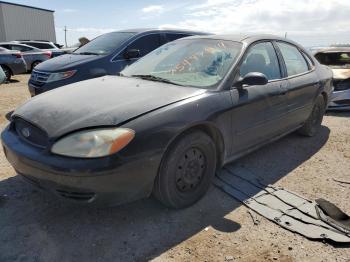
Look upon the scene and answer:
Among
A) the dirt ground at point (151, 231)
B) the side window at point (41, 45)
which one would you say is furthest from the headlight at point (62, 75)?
the side window at point (41, 45)

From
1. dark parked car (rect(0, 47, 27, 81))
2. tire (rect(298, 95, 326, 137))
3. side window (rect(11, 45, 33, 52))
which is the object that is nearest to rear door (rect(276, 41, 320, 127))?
tire (rect(298, 95, 326, 137))

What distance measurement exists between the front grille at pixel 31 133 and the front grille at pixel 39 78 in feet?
10.9

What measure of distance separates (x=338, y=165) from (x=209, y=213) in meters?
2.11

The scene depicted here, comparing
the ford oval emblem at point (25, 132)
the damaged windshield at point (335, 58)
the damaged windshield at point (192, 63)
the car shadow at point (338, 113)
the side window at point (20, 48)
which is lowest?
the car shadow at point (338, 113)

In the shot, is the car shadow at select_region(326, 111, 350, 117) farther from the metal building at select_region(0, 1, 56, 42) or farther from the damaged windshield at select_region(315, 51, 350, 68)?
the metal building at select_region(0, 1, 56, 42)

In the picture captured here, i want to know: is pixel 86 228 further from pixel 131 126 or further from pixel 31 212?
pixel 131 126

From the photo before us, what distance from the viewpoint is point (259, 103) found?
3789 millimetres

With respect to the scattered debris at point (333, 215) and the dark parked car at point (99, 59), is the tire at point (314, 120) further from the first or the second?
the dark parked car at point (99, 59)

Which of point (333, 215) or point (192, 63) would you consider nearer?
point (333, 215)

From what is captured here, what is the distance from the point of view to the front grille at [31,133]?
2.76m

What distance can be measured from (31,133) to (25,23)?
3388 cm

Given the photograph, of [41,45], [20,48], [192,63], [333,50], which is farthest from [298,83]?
[41,45]

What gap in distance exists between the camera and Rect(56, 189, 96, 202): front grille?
263 centimetres

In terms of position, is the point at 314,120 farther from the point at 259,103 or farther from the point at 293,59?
the point at 259,103
